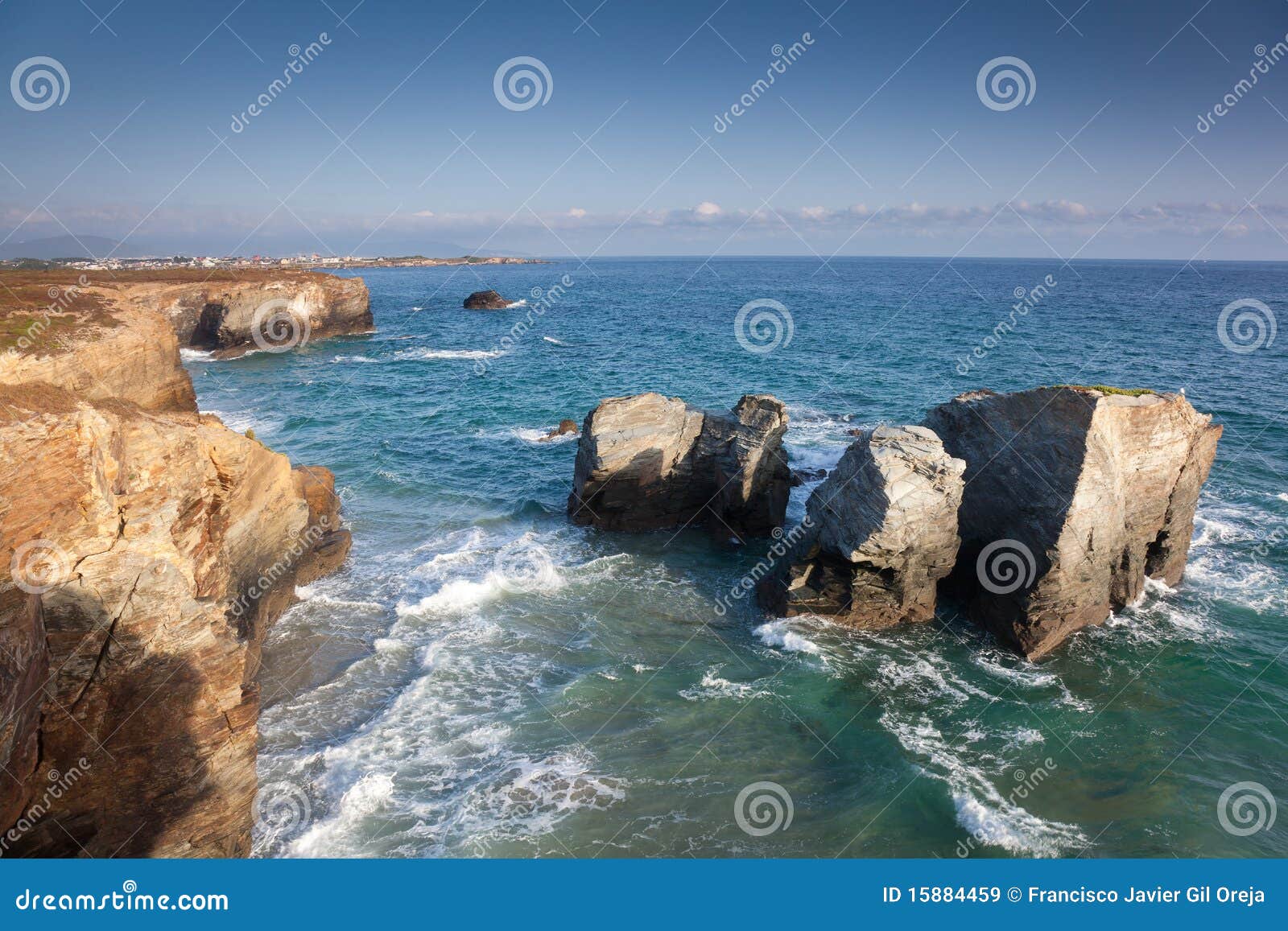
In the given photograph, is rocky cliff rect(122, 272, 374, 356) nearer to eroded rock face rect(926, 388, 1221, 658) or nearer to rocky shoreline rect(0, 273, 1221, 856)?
rocky shoreline rect(0, 273, 1221, 856)

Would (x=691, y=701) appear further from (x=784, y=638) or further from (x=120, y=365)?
(x=120, y=365)

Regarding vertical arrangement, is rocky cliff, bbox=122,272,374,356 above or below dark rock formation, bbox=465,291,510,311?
below

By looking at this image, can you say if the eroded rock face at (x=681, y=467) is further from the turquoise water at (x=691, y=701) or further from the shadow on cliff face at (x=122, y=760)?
the shadow on cliff face at (x=122, y=760)

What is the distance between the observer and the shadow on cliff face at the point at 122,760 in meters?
9.59

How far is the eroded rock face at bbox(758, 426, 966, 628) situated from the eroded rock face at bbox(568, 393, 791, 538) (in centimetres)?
403

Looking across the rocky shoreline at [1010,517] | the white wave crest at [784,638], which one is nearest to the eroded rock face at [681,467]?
the rocky shoreline at [1010,517]

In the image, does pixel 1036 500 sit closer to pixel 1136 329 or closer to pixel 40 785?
pixel 40 785

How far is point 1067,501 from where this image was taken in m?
17.6

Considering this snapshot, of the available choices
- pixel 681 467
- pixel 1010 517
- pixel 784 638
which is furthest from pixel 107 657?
pixel 1010 517

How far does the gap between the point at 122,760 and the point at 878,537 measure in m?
16.0

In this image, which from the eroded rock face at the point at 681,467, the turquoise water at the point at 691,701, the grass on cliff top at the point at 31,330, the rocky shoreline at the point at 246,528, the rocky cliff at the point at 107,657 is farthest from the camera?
the eroded rock face at the point at 681,467

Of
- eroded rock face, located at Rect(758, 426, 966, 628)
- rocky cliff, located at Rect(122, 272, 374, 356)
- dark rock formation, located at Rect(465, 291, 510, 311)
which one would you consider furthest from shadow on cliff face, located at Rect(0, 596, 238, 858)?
dark rock formation, located at Rect(465, 291, 510, 311)

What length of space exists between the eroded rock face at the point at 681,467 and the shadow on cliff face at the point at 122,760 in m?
15.0

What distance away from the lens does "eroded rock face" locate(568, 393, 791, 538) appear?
23.8 m
